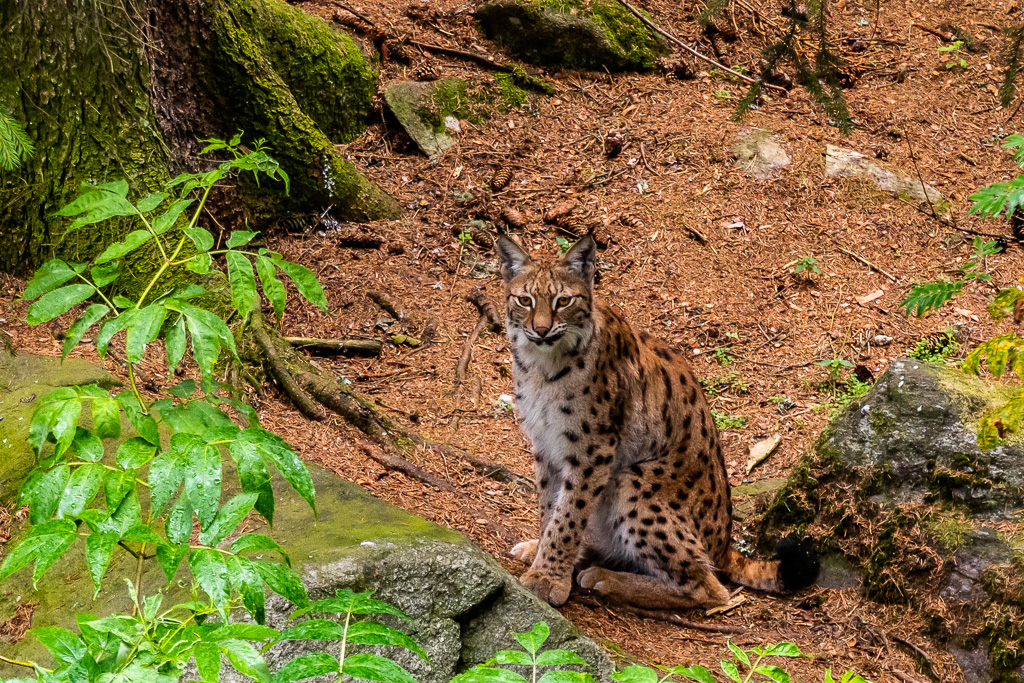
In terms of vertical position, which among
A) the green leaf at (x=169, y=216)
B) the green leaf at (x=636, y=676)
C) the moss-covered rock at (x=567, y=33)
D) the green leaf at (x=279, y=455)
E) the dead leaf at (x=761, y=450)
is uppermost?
the moss-covered rock at (x=567, y=33)

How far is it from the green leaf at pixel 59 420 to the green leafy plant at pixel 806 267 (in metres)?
6.56

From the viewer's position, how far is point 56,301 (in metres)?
2.04

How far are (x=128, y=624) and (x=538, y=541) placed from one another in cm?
313

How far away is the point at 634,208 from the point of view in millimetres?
7918

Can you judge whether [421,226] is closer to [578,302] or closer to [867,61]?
[578,302]

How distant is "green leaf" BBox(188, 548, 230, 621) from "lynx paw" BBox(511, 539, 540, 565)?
314cm

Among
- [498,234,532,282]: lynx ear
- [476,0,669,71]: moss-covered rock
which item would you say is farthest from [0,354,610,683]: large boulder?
[476,0,669,71]: moss-covered rock

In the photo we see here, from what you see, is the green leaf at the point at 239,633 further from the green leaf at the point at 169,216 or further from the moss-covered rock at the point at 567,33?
the moss-covered rock at the point at 567,33

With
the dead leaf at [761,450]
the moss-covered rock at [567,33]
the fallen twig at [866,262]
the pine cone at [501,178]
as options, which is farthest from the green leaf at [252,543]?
the moss-covered rock at [567,33]

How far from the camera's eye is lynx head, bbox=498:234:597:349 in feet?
14.7

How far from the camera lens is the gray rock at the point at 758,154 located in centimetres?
822

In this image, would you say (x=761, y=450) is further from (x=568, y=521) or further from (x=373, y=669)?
(x=373, y=669)

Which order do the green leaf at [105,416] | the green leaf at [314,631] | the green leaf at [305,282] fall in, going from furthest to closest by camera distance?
the green leaf at [305,282] → the green leaf at [105,416] → the green leaf at [314,631]

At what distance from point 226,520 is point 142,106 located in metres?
4.04
